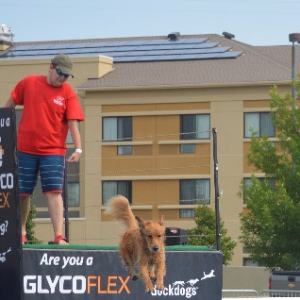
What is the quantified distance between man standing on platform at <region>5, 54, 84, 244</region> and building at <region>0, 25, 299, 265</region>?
164 feet

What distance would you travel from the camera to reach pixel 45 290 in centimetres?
1018

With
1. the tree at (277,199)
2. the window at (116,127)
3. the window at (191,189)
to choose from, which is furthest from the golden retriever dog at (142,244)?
the window at (116,127)

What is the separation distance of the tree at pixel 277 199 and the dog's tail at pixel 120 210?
104ft

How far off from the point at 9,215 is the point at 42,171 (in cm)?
188

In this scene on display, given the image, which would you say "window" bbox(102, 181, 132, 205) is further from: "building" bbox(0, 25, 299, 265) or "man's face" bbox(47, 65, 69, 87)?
"man's face" bbox(47, 65, 69, 87)

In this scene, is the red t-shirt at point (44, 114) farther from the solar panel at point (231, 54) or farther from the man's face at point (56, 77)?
the solar panel at point (231, 54)

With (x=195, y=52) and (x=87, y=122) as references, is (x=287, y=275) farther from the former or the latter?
(x=195, y=52)

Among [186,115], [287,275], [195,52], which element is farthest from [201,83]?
[287,275]

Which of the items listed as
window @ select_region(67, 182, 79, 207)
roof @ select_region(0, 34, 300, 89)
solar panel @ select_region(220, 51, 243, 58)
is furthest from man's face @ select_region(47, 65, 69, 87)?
solar panel @ select_region(220, 51, 243, 58)

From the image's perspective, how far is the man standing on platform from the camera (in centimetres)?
974

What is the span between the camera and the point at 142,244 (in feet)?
28.0

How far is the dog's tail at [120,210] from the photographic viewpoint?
8.88 meters

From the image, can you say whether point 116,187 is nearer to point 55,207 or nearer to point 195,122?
point 195,122

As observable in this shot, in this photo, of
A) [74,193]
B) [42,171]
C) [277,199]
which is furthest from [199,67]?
[42,171]
